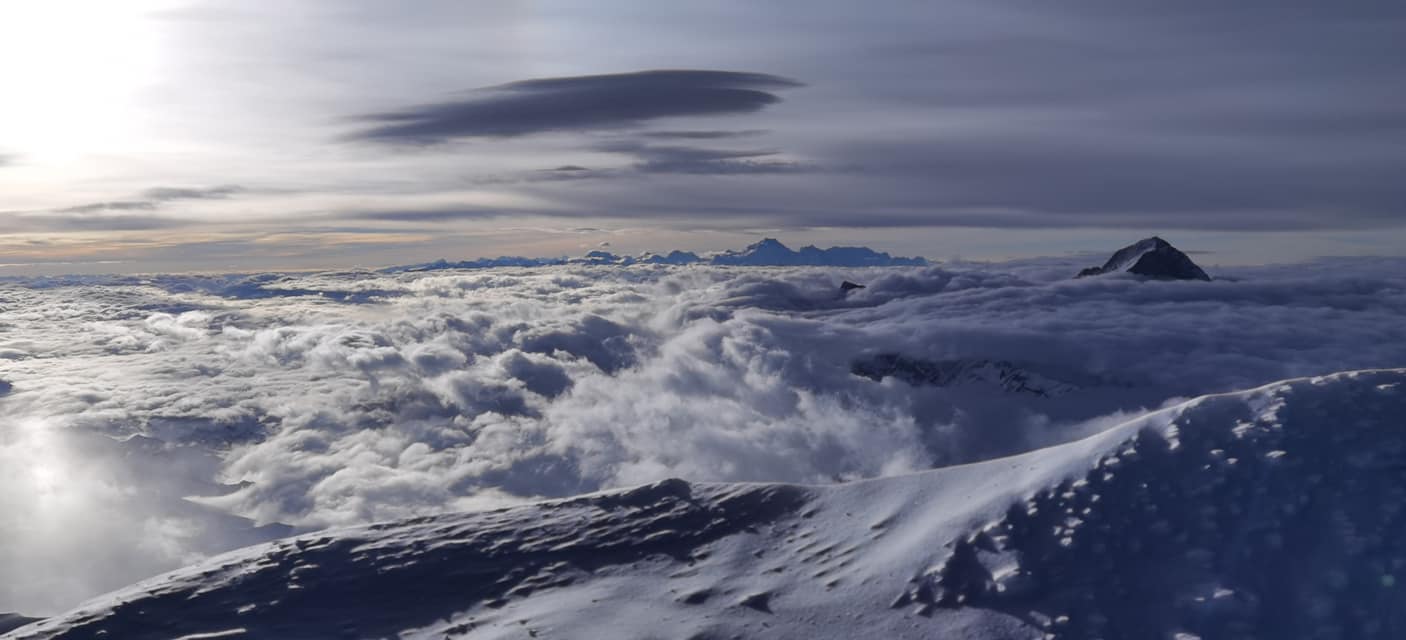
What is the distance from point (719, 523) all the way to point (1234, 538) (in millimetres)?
16417

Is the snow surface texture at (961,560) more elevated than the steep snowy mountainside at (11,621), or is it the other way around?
the snow surface texture at (961,560)

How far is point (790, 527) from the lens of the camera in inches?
1093

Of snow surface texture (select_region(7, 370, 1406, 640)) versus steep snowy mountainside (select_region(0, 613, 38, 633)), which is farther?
steep snowy mountainside (select_region(0, 613, 38, 633))

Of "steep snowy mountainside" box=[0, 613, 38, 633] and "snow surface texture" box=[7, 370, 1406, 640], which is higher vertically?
"snow surface texture" box=[7, 370, 1406, 640]

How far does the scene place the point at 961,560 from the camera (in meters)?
20.4

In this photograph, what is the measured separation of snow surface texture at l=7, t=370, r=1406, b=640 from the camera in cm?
1678

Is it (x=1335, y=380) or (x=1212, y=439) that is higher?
(x=1335, y=380)

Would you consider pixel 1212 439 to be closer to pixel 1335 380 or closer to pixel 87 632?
pixel 1335 380

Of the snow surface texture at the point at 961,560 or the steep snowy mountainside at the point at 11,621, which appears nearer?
the snow surface texture at the point at 961,560

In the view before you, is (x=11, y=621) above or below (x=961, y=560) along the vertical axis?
below

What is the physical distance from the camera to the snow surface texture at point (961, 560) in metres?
16.8

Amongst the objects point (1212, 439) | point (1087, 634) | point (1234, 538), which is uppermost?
point (1212, 439)

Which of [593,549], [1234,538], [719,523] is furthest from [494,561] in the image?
[1234,538]

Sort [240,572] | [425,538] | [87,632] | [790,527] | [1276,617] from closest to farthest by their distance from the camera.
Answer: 1. [1276,617]
2. [87,632]
3. [790,527]
4. [240,572]
5. [425,538]
